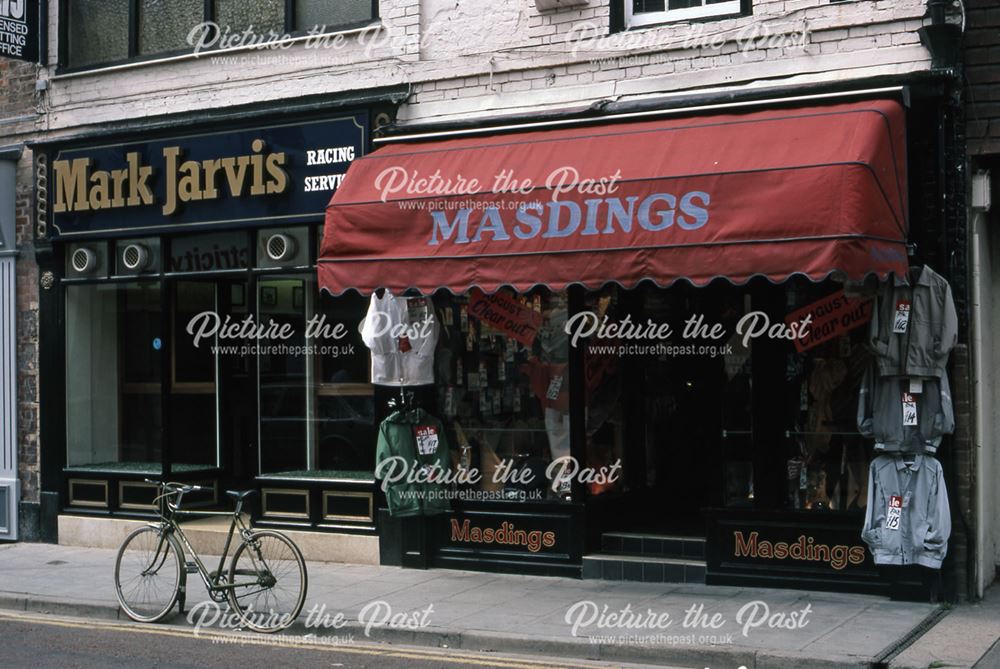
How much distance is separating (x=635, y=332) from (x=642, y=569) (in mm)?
2291

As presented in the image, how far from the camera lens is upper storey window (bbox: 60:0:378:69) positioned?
12.8 metres

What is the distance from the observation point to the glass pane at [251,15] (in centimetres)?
1309

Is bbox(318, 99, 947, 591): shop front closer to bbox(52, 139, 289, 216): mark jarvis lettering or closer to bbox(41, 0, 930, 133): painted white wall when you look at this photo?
bbox(41, 0, 930, 133): painted white wall

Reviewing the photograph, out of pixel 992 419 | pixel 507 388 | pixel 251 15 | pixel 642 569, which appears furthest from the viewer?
pixel 251 15

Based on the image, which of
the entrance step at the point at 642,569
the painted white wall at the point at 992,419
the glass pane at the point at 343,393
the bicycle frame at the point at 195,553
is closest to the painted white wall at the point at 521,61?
the painted white wall at the point at 992,419

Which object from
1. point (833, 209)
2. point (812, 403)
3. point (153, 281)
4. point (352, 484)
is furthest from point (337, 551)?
point (833, 209)

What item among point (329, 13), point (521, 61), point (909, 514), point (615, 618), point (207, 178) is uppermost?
point (329, 13)

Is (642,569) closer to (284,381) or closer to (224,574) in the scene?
(224,574)

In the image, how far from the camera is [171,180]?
43.6 ft

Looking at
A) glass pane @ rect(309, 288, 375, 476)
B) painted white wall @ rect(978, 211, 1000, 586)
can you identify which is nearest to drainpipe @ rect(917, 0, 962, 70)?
painted white wall @ rect(978, 211, 1000, 586)

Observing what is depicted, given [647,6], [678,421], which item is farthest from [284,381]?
[647,6]

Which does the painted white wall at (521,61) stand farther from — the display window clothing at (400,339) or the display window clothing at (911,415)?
the display window clothing at (911,415)

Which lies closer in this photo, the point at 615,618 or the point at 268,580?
the point at 615,618

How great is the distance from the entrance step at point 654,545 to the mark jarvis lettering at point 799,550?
1.72 feet
